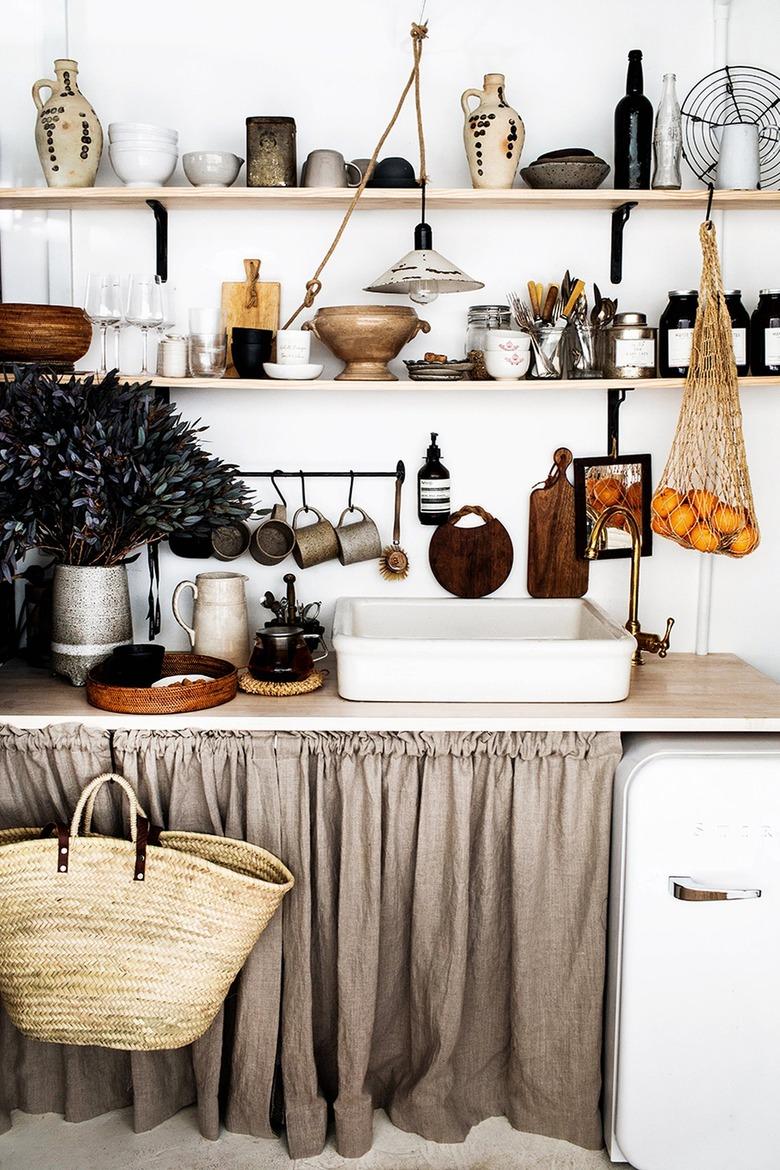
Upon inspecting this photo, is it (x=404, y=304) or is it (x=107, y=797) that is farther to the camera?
(x=404, y=304)

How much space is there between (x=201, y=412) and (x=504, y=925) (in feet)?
4.71

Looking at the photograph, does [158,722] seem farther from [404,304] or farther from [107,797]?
[404,304]

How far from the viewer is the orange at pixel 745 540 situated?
93.1 inches

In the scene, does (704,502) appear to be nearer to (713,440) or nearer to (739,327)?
(713,440)

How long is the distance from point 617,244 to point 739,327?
0.37 m

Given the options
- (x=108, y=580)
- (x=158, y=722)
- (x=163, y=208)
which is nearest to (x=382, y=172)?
(x=163, y=208)

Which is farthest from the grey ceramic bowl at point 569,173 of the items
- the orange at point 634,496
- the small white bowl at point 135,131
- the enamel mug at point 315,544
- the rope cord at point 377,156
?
the enamel mug at point 315,544

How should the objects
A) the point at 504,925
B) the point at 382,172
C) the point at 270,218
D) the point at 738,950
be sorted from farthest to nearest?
the point at 270,218 < the point at 382,172 < the point at 504,925 < the point at 738,950

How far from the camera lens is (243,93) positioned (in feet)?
8.46

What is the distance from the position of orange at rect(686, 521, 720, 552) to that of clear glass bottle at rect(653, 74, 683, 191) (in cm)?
78

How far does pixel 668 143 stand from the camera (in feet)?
7.98

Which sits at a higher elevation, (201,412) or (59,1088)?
(201,412)

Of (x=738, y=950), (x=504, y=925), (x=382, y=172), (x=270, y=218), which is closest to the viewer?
(x=738, y=950)

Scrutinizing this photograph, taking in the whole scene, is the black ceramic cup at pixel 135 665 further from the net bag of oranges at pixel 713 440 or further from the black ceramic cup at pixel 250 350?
the net bag of oranges at pixel 713 440
